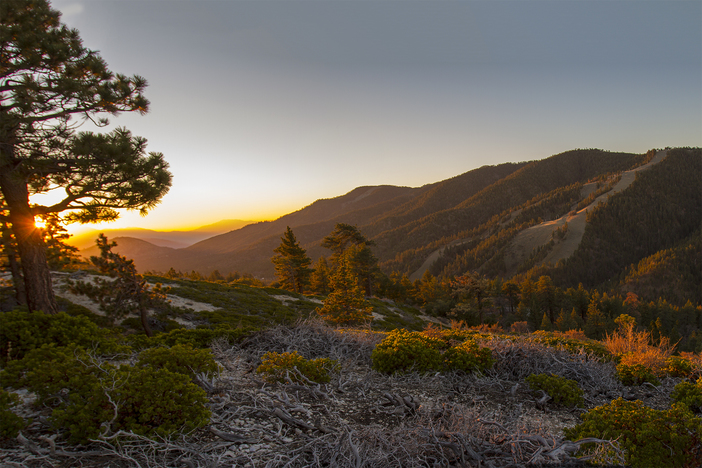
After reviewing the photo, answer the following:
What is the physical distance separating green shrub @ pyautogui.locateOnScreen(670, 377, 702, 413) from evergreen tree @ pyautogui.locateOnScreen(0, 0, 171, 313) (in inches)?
468

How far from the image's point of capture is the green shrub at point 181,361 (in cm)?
507

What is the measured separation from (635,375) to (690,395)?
1.23 metres

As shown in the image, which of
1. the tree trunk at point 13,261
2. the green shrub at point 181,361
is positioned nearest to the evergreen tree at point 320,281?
the tree trunk at point 13,261

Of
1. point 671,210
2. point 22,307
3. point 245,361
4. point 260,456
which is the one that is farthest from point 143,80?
point 671,210

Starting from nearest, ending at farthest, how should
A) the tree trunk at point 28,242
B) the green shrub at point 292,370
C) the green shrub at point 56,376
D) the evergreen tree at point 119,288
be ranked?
the green shrub at point 56,376 < the green shrub at point 292,370 < the tree trunk at point 28,242 < the evergreen tree at point 119,288

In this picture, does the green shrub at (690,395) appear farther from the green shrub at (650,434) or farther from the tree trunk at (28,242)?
the tree trunk at (28,242)

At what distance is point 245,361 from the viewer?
279 inches

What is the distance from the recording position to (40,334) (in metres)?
6.34

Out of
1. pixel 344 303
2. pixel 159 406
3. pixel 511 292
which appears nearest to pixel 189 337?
pixel 159 406

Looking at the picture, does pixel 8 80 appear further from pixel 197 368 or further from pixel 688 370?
pixel 688 370

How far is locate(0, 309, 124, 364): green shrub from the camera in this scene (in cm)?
613

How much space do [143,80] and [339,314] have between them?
1544 cm

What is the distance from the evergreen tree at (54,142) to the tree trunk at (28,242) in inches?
0.7

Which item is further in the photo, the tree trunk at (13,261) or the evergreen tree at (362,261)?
the evergreen tree at (362,261)
